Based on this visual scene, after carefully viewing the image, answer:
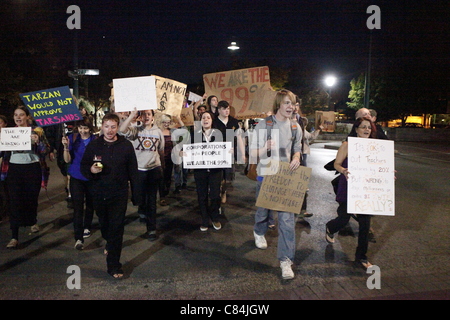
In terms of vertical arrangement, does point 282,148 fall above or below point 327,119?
below

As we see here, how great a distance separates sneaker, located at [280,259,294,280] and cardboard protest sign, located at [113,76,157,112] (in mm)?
2830

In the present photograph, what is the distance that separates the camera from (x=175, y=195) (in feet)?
28.2

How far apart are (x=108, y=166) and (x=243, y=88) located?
4.90 metres

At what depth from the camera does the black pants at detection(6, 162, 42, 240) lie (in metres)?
5.14

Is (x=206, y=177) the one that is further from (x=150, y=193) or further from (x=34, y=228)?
(x=34, y=228)

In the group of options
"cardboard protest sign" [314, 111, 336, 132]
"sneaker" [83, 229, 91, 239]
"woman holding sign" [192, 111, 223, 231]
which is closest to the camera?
"sneaker" [83, 229, 91, 239]

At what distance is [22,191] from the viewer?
5.21 meters

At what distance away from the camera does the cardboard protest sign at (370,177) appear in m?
4.31

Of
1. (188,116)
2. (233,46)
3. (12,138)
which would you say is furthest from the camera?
(233,46)

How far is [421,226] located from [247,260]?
3.41m

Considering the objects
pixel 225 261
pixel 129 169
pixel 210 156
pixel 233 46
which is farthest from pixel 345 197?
pixel 233 46

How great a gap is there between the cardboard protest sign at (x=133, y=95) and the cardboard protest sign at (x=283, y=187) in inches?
82.5
